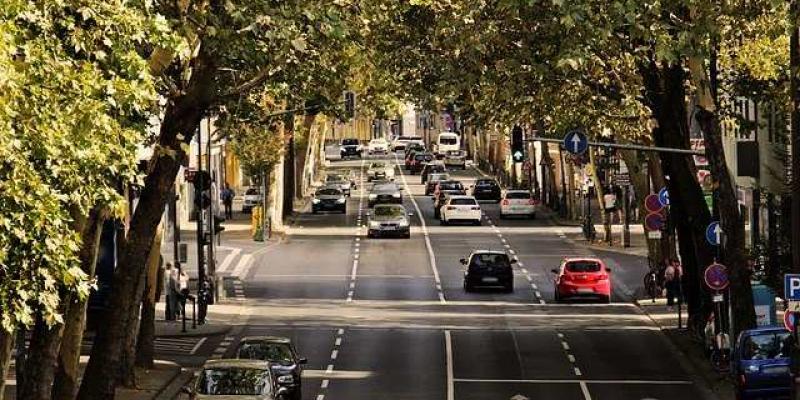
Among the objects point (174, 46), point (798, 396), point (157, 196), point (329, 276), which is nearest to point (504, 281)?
point (329, 276)

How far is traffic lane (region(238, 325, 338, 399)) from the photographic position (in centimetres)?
4263

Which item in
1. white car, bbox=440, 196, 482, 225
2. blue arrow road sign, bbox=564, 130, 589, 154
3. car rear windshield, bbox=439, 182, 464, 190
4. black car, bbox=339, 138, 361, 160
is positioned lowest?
white car, bbox=440, 196, 482, 225

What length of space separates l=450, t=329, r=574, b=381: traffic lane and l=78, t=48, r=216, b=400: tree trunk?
10.0m

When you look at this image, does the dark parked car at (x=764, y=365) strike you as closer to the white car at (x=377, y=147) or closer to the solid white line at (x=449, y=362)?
the solid white line at (x=449, y=362)

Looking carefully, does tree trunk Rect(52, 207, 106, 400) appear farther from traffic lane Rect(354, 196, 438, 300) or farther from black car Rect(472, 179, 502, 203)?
black car Rect(472, 179, 502, 203)

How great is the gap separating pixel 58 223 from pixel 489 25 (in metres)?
16.6

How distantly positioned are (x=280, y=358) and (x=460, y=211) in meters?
54.1

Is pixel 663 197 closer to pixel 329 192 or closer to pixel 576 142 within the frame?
pixel 576 142

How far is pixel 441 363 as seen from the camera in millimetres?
45844

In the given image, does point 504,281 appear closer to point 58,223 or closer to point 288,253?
point 288,253

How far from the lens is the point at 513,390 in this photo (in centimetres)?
4100

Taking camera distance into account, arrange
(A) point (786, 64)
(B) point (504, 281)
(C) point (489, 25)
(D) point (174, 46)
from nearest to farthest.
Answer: (D) point (174, 46) → (C) point (489, 25) → (A) point (786, 64) → (B) point (504, 281)

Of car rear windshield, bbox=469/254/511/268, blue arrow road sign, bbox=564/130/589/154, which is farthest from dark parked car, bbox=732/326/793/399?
car rear windshield, bbox=469/254/511/268

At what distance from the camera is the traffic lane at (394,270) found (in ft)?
209
